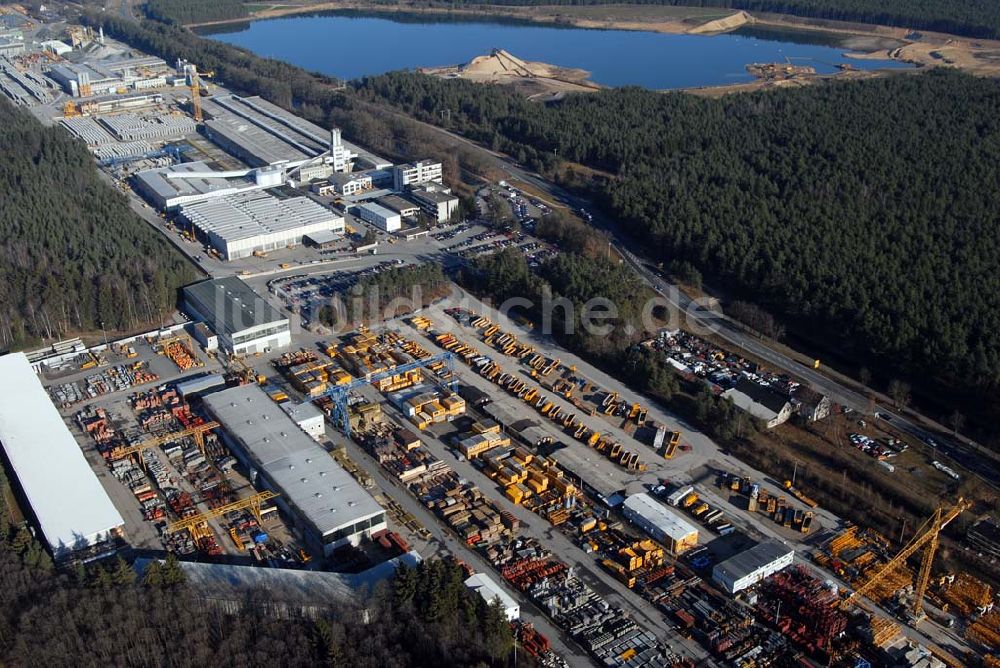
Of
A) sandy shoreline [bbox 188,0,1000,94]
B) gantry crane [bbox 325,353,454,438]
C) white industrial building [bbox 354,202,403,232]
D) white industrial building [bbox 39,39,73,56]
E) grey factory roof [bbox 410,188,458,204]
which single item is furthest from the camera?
sandy shoreline [bbox 188,0,1000,94]

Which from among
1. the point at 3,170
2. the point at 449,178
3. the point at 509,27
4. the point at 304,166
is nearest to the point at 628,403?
the point at 449,178

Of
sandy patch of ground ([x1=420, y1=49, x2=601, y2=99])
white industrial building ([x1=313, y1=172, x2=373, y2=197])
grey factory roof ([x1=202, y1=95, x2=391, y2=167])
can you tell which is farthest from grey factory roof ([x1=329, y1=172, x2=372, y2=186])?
sandy patch of ground ([x1=420, y1=49, x2=601, y2=99])

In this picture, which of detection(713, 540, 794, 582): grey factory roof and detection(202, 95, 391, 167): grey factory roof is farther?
detection(202, 95, 391, 167): grey factory roof

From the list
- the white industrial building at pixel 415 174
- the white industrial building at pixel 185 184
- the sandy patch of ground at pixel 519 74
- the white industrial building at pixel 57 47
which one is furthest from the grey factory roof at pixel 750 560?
the white industrial building at pixel 57 47

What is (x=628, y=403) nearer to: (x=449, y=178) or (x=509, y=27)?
(x=449, y=178)

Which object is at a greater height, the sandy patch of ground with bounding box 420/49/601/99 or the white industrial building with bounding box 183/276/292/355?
the sandy patch of ground with bounding box 420/49/601/99

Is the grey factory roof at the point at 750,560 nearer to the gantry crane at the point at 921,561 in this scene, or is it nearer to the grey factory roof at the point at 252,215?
the gantry crane at the point at 921,561

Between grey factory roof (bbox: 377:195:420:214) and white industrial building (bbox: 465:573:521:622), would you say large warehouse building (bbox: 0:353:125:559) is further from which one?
grey factory roof (bbox: 377:195:420:214)
